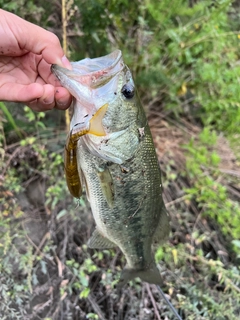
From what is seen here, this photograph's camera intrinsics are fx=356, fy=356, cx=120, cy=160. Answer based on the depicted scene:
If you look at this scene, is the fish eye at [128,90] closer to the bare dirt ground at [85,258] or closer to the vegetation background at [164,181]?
the vegetation background at [164,181]

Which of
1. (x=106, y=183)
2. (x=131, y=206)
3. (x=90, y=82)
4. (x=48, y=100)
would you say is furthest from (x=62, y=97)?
(x=131, y=206)

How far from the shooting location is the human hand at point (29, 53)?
135cm

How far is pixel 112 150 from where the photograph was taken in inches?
52.4

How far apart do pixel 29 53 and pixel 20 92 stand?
0.77 ft

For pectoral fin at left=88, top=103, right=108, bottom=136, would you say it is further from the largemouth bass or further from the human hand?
the human hand

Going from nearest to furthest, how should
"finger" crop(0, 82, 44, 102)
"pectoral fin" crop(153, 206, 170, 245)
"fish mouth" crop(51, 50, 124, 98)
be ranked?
"fish mouth" crop(51, 50, 124, 98)
"finger" crop(0, 82, 44, 102)
"pectoral fin" crop(153, 206, 170, 245)

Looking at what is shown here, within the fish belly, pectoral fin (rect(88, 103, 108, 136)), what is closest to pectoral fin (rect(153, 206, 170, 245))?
the fish belly

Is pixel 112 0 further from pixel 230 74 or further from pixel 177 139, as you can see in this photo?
pixel 177 139

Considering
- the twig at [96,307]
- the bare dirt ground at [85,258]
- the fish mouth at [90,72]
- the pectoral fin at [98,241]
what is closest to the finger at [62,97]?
the fish mouth at [90,72]

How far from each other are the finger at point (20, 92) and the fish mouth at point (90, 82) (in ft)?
0.40

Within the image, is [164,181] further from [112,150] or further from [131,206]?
[112,150]

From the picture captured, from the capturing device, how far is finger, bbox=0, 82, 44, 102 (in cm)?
133

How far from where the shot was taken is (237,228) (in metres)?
2.30

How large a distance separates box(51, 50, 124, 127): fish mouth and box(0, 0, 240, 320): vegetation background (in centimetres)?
69
